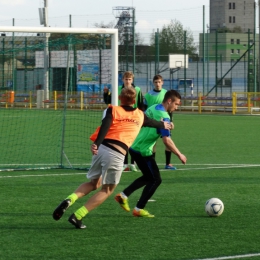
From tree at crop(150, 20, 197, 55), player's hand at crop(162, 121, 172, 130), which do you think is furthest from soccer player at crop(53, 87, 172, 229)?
tree at crop(150, 20, 197, 55)

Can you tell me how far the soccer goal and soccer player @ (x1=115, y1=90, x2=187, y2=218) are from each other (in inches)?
174

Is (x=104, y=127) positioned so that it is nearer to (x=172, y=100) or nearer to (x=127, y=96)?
(x=127, y=96)

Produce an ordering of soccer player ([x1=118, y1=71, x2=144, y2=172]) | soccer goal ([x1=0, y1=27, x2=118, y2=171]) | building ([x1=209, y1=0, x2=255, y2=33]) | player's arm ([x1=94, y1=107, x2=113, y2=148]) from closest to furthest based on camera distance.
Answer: player's arm ([x1=94, y1=107, x2=113, y2=148]) → soccer player ([x1=118, y1=71, x2=144, y2=172]) → soccer goal ([x1=0, y1=27, x2=118, y2=171]) → building ([x1=209, y1=0, x2=255, y2=33])

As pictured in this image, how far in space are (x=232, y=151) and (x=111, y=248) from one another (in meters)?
10.7

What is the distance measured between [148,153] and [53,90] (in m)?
14.3

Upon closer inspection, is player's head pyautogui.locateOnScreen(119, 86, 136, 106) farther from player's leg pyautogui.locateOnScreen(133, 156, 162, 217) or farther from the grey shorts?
player's leg pyautogui.locateOnScreen(133, 156, 162, 217)

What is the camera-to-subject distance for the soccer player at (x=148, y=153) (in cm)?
872

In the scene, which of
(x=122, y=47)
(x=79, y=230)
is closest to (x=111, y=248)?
(x=79, y=230)

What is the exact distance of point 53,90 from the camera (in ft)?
74.7

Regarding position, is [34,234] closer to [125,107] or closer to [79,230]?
[79,230]

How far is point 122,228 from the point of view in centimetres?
799

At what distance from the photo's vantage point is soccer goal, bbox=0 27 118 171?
1453 cm

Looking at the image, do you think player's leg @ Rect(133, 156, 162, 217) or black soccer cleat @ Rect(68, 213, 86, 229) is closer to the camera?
black soccer cleat @ Rect(68, 213, 86, 229)

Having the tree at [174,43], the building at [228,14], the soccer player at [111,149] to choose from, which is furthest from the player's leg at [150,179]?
the building at [228,14]
